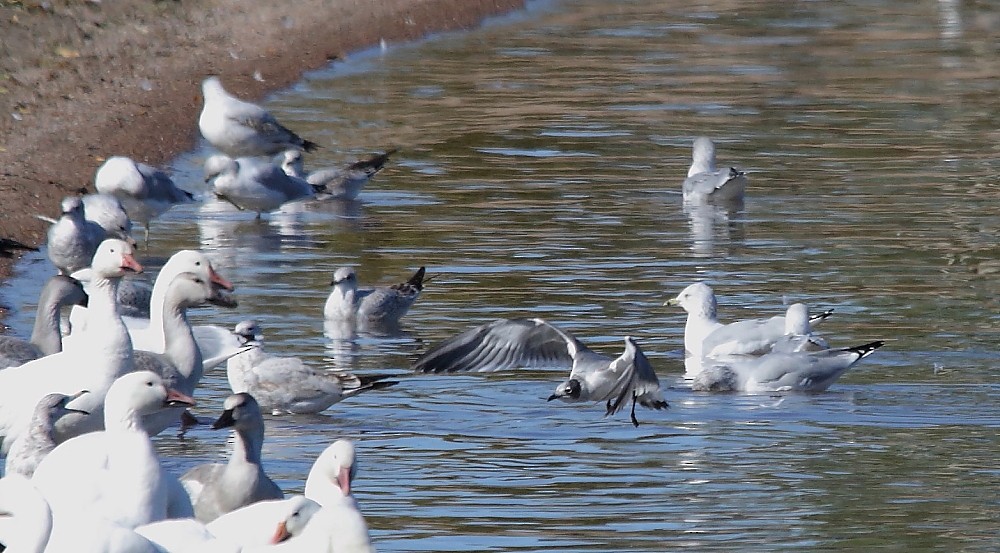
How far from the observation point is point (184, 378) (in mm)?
9398

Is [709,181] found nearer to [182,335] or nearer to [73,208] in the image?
[73,208]

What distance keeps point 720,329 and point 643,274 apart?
7.55ft

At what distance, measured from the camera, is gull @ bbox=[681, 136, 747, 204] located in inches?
639

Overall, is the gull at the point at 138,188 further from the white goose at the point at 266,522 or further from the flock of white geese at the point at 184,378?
the white goose at the point at 266,522

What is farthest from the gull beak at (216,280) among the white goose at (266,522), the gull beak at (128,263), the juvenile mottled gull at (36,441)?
the white goose at (266,522)

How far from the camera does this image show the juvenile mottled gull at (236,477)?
296 inches

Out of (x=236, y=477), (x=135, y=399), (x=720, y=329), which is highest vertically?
(x=135, y=399)

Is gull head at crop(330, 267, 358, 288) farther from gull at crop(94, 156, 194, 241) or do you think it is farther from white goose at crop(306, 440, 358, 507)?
white goose at crop(306, 440, 358, 507)

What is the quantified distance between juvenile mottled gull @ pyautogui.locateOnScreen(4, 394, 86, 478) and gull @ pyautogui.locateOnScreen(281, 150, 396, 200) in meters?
9.03

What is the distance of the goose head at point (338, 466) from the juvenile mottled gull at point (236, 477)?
1.82 ft

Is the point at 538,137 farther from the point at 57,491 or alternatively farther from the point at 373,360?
the point at 57,491

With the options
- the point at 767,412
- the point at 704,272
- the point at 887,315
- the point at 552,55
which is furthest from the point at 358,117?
the point at 767,412

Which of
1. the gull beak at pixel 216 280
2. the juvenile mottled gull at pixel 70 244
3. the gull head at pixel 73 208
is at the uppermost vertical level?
the gull head at pixel 73 208

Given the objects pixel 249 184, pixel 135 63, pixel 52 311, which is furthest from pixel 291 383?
pixel 135 63
